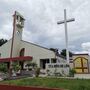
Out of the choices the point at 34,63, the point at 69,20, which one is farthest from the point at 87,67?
the point at 34,63

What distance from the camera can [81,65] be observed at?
26250mm

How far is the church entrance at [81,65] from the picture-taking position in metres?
26.1

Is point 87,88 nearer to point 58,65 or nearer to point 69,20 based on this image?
point 58,65

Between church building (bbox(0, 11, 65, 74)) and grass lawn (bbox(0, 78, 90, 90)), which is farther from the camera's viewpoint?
church building (bbox(0, 11, 65, 74))

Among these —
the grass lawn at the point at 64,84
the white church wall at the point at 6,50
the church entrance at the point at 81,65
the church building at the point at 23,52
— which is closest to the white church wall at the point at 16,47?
the church building at the point at 23,52

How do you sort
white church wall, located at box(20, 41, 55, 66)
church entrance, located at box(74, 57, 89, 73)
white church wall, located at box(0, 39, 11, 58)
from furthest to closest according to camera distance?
white church wall, located at box(0, 39, 11, 58)
white church wall, located at box(20, 41, 55, 66)
church entrance, located at box(74, 57, 89, 73)

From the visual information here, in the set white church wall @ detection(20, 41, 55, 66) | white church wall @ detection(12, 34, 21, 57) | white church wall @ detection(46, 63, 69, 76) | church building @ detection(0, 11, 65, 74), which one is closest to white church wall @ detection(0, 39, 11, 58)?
church building @ detection(0, 11, 65, 74)

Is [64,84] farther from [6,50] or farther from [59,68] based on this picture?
[6,50]

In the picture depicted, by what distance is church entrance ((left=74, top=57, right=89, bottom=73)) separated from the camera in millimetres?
26109

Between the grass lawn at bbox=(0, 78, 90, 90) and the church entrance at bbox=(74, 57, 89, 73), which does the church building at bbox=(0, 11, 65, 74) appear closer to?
the church entrance at bbox=(74, 57, 89, 73)

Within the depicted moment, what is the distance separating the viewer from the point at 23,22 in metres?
Result: 36.2

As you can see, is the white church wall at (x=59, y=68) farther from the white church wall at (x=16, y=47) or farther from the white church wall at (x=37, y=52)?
the white church wall at (x=16, y=47)

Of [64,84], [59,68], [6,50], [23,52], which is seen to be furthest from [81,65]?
[6,50]

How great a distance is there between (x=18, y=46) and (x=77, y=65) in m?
13.0
